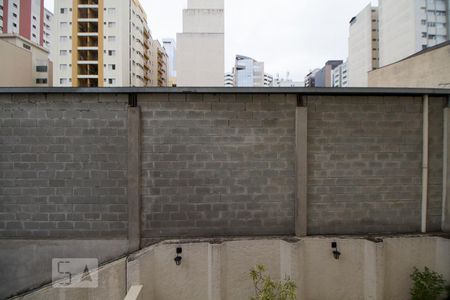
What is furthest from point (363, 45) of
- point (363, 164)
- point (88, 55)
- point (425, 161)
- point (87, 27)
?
point (363, 164)

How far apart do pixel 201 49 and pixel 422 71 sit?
772 inches

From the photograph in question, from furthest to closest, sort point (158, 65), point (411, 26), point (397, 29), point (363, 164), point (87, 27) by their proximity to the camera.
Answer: point (158, 65), point (397, 29), point (411, 26), point (87, 27), point (363, 164)

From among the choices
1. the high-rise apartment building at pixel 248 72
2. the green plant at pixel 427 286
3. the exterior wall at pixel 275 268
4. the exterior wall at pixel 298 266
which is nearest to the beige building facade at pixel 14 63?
the exterior wall at pixel 275 268

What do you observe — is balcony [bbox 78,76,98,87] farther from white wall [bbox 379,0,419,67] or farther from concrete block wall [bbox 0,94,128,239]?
white wall [bbox 379,0,419,67]

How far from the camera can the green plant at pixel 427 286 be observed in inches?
196

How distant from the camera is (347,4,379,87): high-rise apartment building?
145ft

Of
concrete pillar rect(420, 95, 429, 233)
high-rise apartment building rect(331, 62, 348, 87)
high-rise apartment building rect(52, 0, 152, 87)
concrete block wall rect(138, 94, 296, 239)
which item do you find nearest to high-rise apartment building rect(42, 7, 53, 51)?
high-rise apartment building rect(52, 0, 152, 87)

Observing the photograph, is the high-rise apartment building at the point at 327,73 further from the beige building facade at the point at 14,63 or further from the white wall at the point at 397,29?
the beige building facade at the point at 14,63

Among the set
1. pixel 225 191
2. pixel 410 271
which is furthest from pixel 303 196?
pixel 410 271

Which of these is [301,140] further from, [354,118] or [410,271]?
[410,271]

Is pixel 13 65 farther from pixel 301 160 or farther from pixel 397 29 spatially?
pixel 397 29

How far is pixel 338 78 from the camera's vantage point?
82.4 meters

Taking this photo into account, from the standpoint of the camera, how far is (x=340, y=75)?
80.4 meters

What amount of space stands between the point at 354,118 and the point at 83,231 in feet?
21.5
